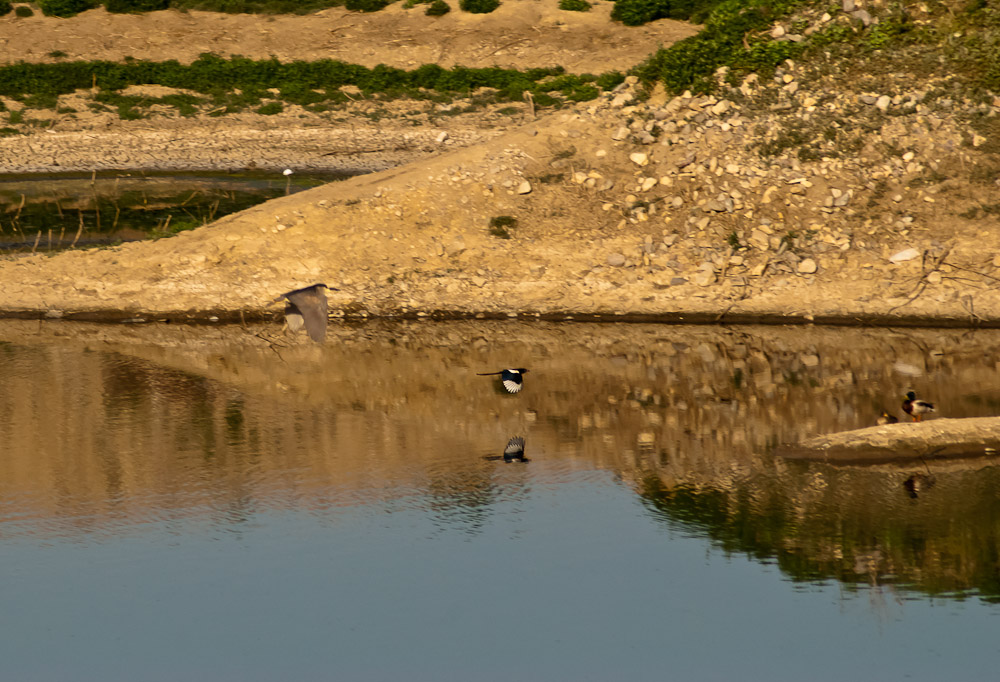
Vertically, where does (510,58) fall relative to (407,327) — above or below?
above

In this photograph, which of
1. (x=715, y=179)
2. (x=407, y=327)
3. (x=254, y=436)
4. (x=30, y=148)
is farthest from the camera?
(x=30, y=148)

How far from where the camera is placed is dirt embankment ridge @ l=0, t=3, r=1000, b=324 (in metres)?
34.2

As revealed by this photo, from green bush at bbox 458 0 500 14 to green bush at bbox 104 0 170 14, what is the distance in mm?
15312

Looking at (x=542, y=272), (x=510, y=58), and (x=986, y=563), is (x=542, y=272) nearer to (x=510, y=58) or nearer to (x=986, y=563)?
(x=986, y=563)

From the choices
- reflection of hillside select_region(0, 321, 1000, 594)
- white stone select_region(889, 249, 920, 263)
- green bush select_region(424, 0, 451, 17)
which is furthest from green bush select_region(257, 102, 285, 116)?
white stone select_region(889, 249, 920, 263)

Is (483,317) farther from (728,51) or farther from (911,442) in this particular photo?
(911,442)

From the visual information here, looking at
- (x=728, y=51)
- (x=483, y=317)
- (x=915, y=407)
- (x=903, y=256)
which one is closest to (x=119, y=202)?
(x=483, y=317)

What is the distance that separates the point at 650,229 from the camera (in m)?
35.8

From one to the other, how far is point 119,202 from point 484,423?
80.6 ft

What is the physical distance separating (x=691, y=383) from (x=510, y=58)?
31737 millimetres

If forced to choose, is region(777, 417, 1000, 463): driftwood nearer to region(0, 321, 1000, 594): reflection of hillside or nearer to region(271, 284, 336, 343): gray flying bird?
region(0, 321, 1000, 594): reflection of hillside

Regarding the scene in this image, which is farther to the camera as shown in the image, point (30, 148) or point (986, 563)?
point (30, 148)

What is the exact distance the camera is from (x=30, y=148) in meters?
51.3

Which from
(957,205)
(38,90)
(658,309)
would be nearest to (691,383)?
(658,309)
